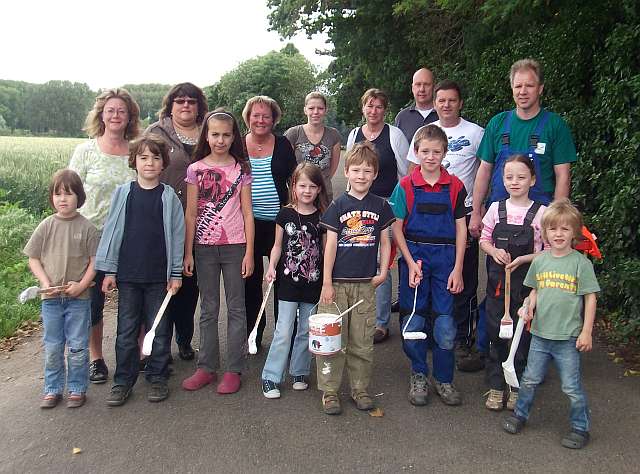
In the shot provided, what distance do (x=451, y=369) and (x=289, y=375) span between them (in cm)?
125

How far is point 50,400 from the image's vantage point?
164 inches

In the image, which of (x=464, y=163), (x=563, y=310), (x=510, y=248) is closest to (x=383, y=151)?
(x=464, y=163)

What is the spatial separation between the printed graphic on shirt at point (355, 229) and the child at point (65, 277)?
5.70 ft

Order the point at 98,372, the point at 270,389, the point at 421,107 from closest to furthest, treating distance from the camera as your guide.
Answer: the point at 270,389 < the point at 98,372 < the point at 421,107

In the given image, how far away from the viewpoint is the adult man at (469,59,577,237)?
4301 mm

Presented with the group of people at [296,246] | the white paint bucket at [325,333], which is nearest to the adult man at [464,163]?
the group of people at [296,246]

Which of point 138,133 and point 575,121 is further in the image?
point 575,121

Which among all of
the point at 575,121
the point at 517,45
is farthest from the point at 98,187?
the point at 517,45

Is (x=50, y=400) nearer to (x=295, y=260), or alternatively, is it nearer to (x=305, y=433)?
(x=305, y=433)

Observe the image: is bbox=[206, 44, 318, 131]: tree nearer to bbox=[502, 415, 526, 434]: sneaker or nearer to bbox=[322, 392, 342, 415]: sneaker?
bbox=[322, 392, 342, 415]: sneaker

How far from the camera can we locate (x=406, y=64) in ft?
39.7

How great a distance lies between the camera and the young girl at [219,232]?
438cm

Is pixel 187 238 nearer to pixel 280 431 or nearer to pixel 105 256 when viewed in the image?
pixel 105 256

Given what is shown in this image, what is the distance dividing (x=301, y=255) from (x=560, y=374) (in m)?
1.84
